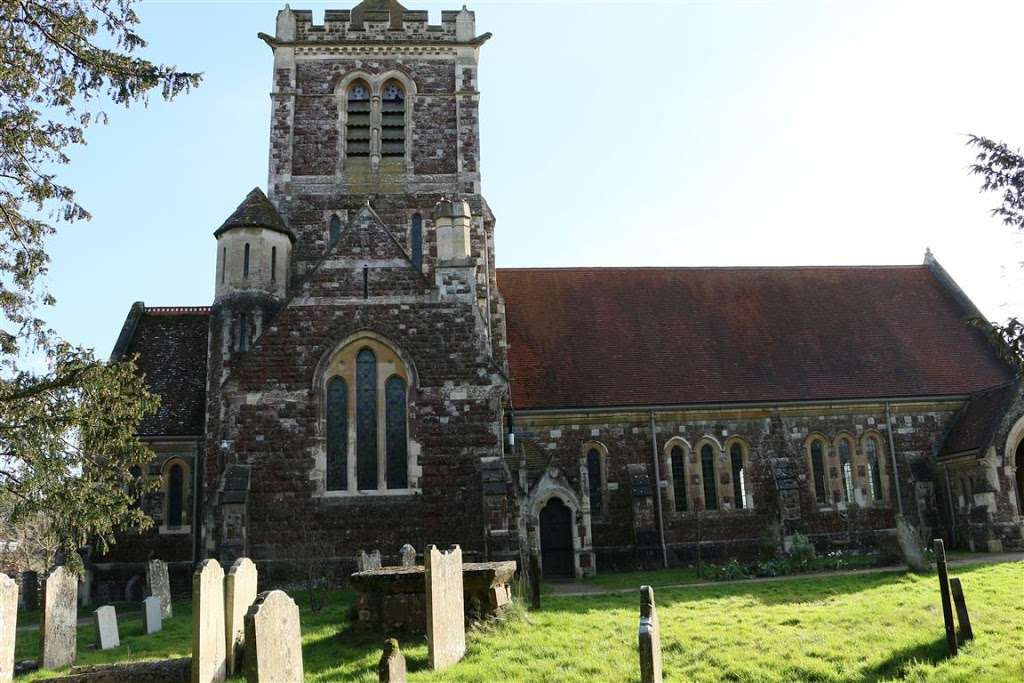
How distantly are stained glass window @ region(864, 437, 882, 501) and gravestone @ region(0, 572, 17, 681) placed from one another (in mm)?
21689

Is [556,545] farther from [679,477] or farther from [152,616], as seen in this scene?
[152,616]

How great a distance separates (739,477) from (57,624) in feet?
58.2

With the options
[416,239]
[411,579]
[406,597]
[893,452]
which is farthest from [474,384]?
[893,452]

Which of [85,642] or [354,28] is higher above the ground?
[354,28]

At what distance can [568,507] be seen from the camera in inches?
863

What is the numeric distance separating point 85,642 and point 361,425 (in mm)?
6776

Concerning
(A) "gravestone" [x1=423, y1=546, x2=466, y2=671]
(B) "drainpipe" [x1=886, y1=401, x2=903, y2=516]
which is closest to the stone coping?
(A) "gravestone" [x1=423, y1=546, x2=466, y2=671]

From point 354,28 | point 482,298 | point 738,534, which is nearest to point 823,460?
point 738,534

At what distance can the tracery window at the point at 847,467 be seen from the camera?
24422 mm

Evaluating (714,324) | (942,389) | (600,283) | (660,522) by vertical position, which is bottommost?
(660,522)

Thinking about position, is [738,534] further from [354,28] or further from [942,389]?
[354,28]

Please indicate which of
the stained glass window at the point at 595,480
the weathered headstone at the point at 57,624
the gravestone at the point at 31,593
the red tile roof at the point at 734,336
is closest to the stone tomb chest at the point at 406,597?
the weathered headstone at the point at 57,624

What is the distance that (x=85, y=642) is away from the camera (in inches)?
542

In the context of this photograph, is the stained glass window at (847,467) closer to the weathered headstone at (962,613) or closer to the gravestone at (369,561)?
the weathered headstone at (962,613)
